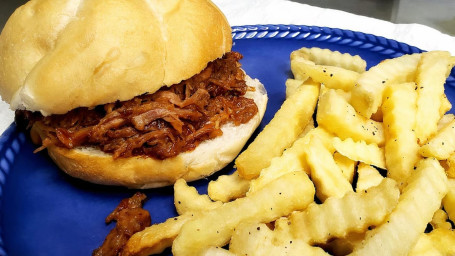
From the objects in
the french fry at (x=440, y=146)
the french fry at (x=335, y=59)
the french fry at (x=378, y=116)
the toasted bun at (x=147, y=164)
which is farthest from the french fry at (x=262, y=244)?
the french fry at (x=335, y=59)

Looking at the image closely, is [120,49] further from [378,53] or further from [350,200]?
[378,53]

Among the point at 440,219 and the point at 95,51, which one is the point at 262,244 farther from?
the point at 95,51

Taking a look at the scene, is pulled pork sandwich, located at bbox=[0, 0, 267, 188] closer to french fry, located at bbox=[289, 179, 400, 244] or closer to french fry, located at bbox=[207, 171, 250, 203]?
french fry, located at bbox=[207, 171, 250, 203]

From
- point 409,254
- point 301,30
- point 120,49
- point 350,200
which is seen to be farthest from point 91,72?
point 301,30

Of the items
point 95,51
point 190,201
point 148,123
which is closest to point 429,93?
point 190,201

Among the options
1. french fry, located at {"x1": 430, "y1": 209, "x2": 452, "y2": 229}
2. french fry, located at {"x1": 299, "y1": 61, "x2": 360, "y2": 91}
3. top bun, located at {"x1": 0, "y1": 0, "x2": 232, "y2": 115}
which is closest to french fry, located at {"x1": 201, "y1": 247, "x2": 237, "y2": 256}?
french fry, located at {"x1": 430, "y1": 209, "x2": 452, "y2": 229}

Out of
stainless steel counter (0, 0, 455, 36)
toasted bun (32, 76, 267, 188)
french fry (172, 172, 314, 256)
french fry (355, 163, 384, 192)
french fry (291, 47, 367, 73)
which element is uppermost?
french fry (291, 47, 367, 73)
